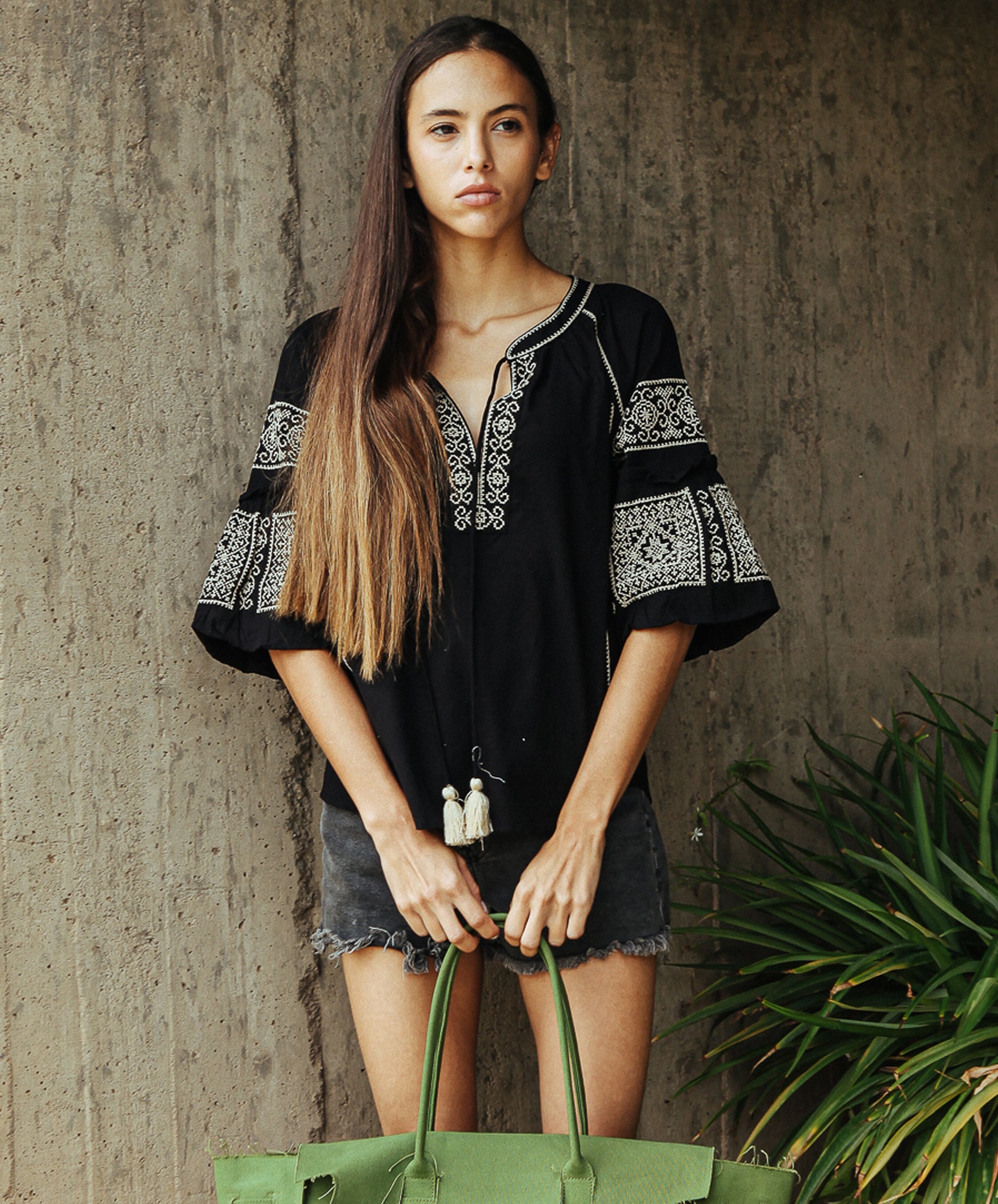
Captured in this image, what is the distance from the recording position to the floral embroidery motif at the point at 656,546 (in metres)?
1.53

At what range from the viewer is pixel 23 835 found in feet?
6.07

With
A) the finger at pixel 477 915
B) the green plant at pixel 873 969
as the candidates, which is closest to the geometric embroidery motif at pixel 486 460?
the finger at pixel 477 915

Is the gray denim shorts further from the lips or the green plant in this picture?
the lips

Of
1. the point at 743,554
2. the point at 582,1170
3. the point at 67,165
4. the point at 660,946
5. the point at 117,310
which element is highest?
the point at 67,165

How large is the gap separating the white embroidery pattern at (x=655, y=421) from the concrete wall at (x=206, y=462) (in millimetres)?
755

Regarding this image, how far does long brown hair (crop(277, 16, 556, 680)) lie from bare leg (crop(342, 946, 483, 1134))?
0.43m

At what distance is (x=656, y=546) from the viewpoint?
5.09 feet

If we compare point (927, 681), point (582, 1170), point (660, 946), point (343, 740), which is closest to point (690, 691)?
point (927, 681)

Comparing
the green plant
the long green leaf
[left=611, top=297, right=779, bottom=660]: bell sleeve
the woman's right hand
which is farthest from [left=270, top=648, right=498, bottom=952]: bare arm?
the long green leaf

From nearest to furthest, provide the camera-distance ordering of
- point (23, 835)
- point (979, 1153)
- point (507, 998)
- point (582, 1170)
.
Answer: point (582, 1170) < point (979, 1153) < point (23, 835) < point (507, 998)

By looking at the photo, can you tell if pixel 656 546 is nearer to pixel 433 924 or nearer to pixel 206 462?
pixel 433 924

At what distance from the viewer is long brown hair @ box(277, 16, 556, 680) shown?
1.51 metres

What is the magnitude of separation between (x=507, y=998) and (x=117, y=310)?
4.88 ft

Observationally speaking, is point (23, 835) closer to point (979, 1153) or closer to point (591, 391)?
point (591, 391)
